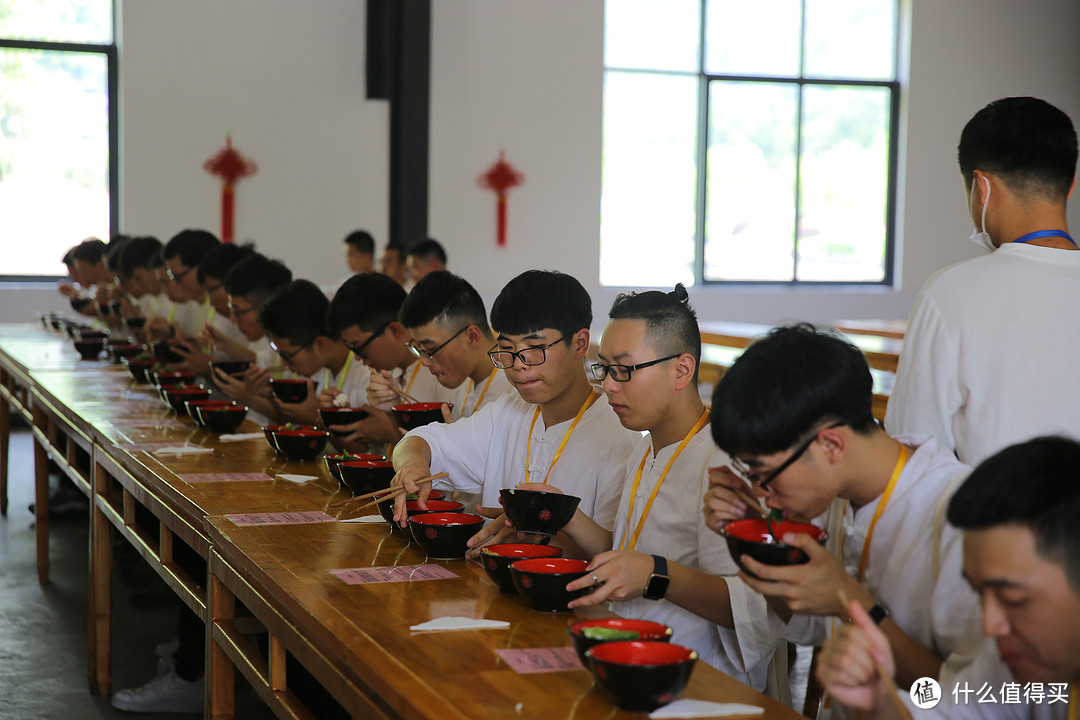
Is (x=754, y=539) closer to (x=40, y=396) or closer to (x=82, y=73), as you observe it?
(x=40, y=396)

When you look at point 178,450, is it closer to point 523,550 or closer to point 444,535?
point 444,535

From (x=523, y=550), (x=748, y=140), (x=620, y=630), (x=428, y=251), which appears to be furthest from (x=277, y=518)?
(x=748, y=140)

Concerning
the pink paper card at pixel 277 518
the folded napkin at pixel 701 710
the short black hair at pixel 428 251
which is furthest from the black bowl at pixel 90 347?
the folded napkin at pixel 701 710

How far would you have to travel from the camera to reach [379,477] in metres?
2.32

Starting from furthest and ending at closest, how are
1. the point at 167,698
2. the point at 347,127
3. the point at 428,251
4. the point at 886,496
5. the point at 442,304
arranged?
the point at 347,127 → the point at 428,251 → the point at 167,698 → the point at 442,304 → the point at 886,496

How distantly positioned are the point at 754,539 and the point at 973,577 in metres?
0.34

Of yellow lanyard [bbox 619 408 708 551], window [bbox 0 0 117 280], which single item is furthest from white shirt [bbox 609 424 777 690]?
window [bbox 0 0 117 280]

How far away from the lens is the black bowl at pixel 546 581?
1554 millimetres

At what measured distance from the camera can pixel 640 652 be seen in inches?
51.0

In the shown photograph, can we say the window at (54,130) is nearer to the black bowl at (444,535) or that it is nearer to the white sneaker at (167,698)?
the white sneaker at (167,698)

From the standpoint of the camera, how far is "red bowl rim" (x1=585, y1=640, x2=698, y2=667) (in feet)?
4.20

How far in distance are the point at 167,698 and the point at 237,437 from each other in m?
0.73

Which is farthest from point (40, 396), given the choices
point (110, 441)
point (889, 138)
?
point (889, 138)

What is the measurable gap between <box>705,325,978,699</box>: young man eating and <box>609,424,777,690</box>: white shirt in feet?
0.91
